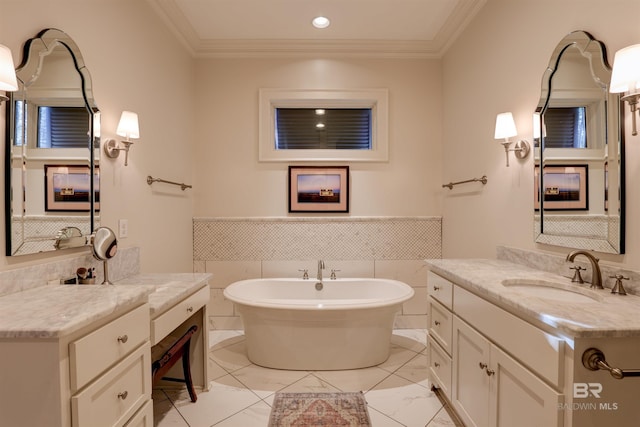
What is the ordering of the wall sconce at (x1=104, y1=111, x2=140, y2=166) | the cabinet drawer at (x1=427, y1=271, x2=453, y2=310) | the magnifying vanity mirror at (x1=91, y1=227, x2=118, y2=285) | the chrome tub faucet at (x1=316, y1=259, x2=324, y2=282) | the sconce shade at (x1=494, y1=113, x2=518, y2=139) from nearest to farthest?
the magnifying vanity mirror at (x1=91, y1=227, x2=118, y2=285) < the cabinet drawer at (x1=427, y1=271, x2=453, y2=310) < the wall sconce at (x1=104, y1=111, x2=140, y2=166) < the sconce shade at (x1=494, y1=113, x2=518, y2=139) < the chrome tub faucet at (x1=316, y1=259, x2=324, y2=282)

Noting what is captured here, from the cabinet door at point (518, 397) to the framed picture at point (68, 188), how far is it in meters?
2.11

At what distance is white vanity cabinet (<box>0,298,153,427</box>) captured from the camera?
91 cm

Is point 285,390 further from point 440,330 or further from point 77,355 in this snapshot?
point 77,355

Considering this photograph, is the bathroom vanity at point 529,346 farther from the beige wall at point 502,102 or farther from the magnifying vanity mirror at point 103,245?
the magnifying vanity mirror at point 103,245

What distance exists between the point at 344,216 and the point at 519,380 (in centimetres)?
223

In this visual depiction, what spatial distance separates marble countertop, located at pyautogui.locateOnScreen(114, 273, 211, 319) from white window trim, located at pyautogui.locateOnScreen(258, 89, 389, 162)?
1.54m

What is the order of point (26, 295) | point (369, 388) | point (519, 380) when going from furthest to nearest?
point (369, 388), point (26, 295), point (519, 380)

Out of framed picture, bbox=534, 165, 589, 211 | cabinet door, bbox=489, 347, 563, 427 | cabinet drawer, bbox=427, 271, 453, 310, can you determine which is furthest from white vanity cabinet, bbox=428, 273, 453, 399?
framed picture, bbox=534, 165, 589, 211

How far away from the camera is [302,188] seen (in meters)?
3.29

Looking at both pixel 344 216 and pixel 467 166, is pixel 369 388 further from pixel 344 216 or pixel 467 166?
pixel 467 166

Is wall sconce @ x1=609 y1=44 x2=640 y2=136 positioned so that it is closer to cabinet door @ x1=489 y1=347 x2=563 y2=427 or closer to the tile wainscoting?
cabinet door @ x1=489 y1=347 x2=563 y2=427

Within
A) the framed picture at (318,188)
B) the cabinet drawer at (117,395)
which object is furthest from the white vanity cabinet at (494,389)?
the framed picture at (318,188)

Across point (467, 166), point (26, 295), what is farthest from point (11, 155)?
point (467, 166)

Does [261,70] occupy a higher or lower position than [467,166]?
higher
